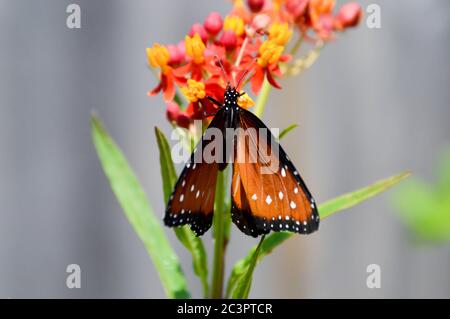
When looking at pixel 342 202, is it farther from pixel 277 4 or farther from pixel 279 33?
pixel 277 4

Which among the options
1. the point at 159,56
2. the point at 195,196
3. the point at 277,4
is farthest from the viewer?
the point at 277,4

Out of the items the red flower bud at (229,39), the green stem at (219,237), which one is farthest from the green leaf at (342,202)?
the red flower bud at (229,39)

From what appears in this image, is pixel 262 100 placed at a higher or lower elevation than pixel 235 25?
lower

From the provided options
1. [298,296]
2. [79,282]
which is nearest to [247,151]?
[79,282]

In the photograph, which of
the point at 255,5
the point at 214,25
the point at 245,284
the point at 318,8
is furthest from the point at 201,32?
the point at 245,284

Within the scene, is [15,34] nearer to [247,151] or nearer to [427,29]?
[247,151]

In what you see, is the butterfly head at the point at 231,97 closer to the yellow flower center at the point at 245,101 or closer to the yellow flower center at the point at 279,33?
the yellow flower center at the point at 245,101

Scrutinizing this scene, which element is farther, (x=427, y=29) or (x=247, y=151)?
(x=427, y=29)
